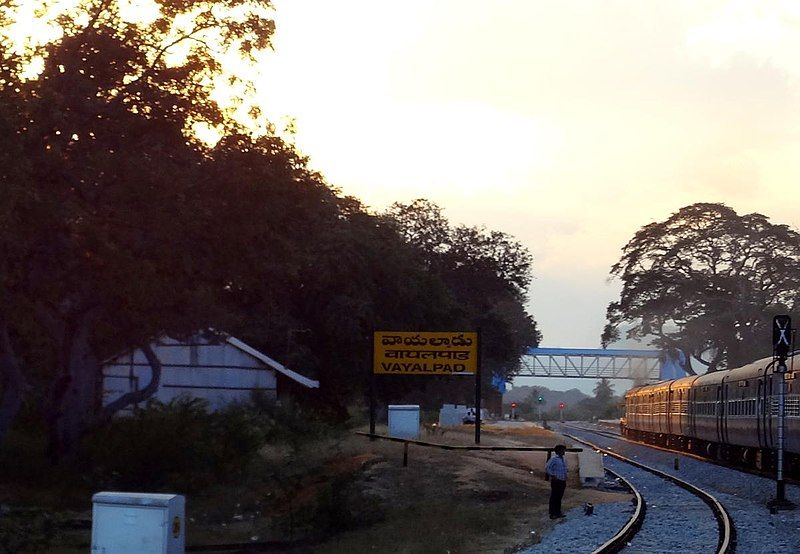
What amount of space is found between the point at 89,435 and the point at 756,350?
5656 centimetres

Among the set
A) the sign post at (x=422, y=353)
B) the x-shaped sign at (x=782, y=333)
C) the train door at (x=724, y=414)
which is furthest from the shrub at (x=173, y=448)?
the train door at (x=724, y=414)

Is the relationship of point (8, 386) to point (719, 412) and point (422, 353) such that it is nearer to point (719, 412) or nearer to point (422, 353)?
point (422, 353)

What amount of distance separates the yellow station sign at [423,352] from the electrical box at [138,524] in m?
26.1

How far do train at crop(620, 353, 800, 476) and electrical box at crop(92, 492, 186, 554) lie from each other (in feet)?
67.9

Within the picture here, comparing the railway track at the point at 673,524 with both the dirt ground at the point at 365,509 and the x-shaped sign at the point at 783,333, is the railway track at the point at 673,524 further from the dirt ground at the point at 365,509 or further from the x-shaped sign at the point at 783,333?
the x-shaped sign at the point at 783,333

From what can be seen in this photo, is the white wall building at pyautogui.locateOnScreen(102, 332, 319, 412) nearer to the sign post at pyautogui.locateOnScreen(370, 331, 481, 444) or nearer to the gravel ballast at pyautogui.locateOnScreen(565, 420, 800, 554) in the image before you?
the sign post at pyautogui.locateOnScreen(370, 331, 481, 444)

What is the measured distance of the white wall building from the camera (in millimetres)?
45438

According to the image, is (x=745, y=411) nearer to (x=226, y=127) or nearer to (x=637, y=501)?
(x=637, y=501)

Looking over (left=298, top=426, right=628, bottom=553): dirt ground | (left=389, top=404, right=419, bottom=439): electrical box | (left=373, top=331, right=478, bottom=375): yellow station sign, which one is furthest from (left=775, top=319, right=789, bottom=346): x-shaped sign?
(left=389, top=404, right=419, bottom=439): electrical box

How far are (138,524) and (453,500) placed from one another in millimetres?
14092

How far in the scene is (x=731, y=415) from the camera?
39.5 meters

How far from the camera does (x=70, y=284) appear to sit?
2938 centimetres

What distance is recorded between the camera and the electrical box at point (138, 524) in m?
13.5

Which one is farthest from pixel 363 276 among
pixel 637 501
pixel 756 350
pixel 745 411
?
pixel 756 350
